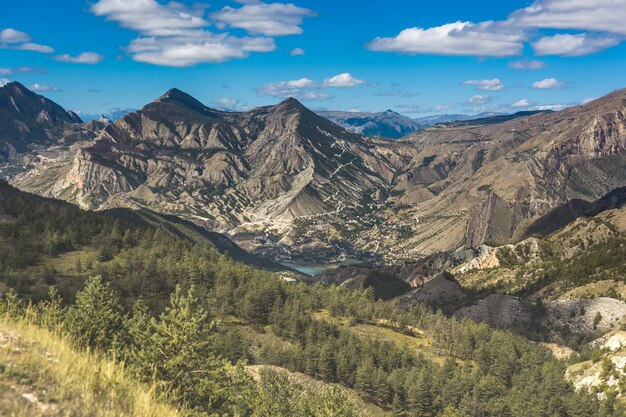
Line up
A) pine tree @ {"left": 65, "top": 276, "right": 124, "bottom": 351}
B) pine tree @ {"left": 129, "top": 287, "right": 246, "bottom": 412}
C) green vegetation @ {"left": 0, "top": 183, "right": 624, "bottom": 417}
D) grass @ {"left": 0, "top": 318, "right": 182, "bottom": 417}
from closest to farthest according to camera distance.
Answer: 1. grass @ {"left": 0, "top": 318, "right": 182, "bottom": 417}
2. pine tree @ {"left": 129, "top": 287, "right": 246, "bottom": 412}
3. pine tree @ {"left": 65, "top": 276, "right": 124, "bottom": 351}
4. green vegetation @ {"left": 0, "top": 183, "right": 624, "bottom": 417}

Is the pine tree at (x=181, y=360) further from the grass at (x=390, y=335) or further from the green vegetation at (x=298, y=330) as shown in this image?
the grass at (x=390, y=335)

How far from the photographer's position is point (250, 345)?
11738cm

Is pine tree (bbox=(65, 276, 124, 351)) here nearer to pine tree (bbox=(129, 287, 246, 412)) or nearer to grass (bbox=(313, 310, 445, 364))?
pine tree (bbox=(129, 287, 246, 412))

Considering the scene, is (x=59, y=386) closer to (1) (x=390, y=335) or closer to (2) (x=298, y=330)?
(2) (x=298, y=330)

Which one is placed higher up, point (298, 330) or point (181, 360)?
point (181, 360)

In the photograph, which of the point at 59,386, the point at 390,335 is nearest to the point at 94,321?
the point at 59,386

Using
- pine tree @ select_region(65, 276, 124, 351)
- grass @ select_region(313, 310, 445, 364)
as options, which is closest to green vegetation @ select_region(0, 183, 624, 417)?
pine tree @ select_region(65, 276, 124, 351)

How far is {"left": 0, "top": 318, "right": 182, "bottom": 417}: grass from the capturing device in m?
14.6

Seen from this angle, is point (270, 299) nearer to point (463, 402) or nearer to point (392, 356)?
point (392, 356)

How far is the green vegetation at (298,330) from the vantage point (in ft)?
277

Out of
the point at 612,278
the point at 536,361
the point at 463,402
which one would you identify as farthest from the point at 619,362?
the point at 612,278

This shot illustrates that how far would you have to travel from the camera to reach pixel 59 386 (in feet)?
51.4

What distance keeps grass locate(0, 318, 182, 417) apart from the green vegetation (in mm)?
23962

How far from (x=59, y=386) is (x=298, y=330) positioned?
11436 cm
